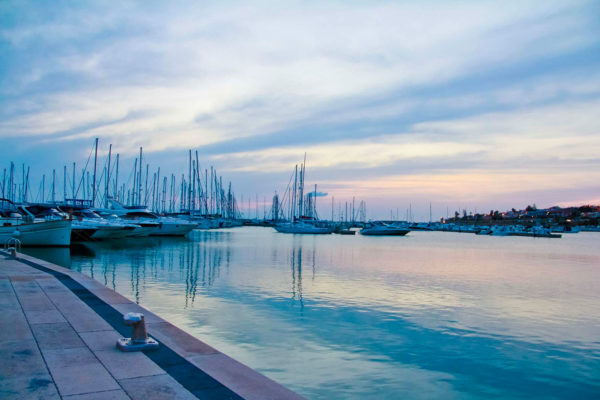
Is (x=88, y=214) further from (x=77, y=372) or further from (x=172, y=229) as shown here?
(x=77, y=372)

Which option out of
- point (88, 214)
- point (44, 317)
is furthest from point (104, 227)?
point (44, 317)

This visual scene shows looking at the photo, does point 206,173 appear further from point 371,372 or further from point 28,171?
point 371,372

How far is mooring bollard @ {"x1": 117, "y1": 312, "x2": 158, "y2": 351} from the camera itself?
289 inches

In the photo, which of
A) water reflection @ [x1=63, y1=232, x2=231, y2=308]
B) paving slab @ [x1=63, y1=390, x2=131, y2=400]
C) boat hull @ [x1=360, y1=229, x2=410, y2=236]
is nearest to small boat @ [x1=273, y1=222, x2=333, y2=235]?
boat hull @ [x1=360, y1=229, x2=410, y2=236]

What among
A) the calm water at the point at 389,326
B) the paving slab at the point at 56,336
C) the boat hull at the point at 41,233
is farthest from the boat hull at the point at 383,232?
the paving slab at the point at 56,336

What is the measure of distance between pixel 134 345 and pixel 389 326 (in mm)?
8568

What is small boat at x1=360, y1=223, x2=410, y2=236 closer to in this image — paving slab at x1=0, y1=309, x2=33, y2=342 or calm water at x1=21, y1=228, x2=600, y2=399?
calm water at x1=21, y1=228, x2=600, y2=399

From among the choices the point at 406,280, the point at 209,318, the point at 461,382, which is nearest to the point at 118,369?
the point at 461,382

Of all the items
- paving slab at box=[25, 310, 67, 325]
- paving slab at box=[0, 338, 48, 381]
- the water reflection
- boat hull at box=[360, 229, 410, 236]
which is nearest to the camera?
paving slab at box=[0, 338, 48, 381]

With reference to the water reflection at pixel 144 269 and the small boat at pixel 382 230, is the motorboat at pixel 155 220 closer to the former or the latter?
the water reflection at pixel 144 269

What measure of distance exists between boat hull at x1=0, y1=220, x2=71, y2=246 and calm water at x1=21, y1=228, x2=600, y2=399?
1056 centimetres

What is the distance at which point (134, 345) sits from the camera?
7.38 meters

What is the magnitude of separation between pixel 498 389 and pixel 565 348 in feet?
14.0

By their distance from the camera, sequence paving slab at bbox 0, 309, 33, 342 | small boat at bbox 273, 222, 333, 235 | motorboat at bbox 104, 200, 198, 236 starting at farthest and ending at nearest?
small boat at bbox 273, 222, 333, 235
motorboat at bbox 104, 200, 198, 236
paving slab at bbox 0, 309, 33, 342
